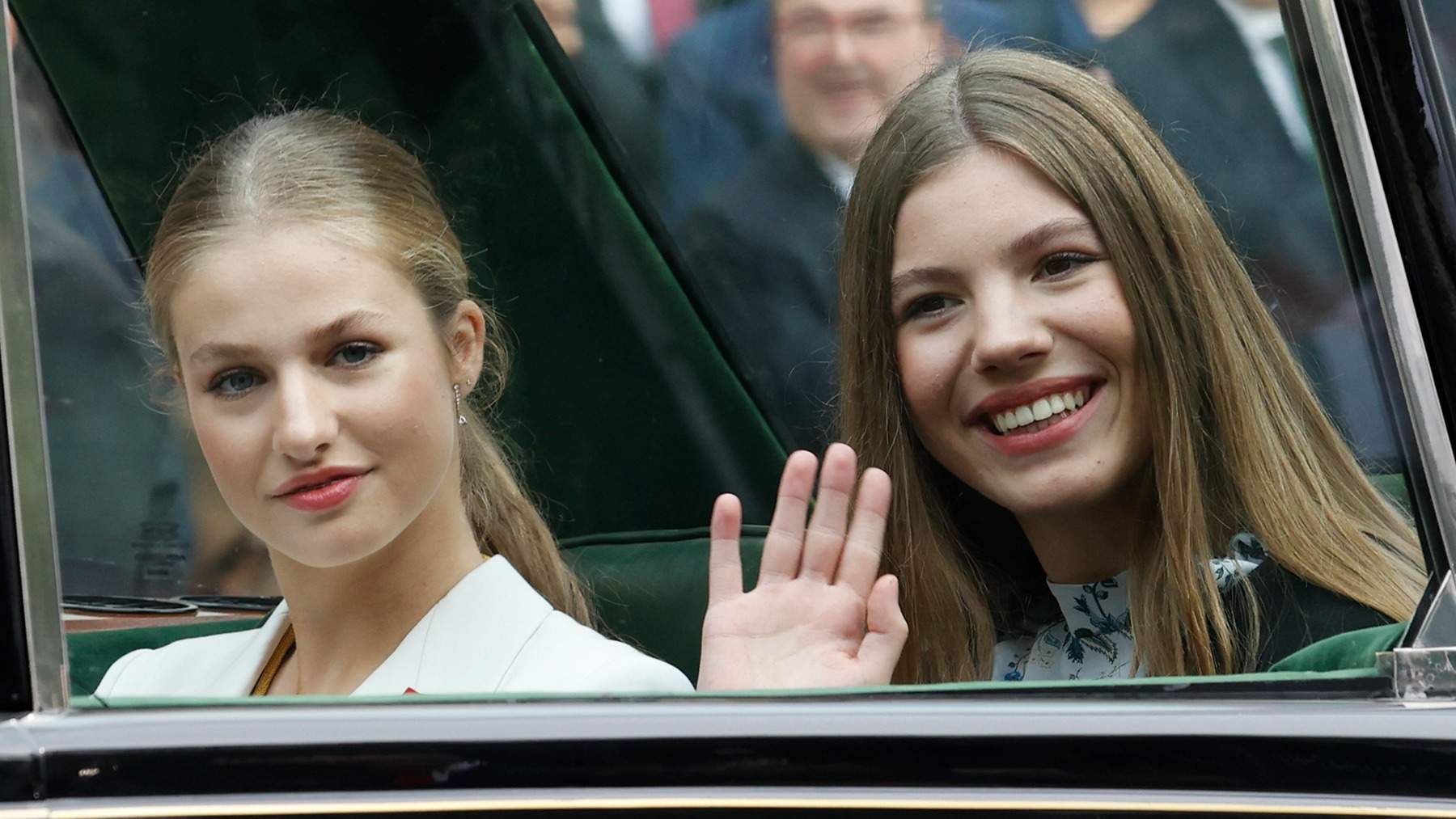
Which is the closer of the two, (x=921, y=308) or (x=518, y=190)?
(x=921, y=308)

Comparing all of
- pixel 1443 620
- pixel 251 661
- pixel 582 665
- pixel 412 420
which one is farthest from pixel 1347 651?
pixel 251 661

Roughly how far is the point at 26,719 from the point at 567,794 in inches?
15.6

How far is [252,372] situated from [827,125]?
2.35 ft

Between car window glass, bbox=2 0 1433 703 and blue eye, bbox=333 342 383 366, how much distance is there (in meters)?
0.23

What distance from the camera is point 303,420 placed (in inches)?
65.6

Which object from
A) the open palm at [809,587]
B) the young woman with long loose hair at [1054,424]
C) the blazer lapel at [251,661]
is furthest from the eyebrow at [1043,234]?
the blazer lapel at [251,661]

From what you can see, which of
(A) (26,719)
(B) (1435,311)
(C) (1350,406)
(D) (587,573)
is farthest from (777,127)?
(A) (26,719)

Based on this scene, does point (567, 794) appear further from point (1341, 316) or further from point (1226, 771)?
Result: point (1341, 316)

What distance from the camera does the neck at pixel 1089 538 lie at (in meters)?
1.74

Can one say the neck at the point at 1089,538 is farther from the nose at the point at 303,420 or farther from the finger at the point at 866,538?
the nose at the point at 303,420

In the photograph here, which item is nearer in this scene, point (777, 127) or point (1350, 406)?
point (1350, 406)

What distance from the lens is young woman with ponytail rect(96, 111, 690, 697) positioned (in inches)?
65.5

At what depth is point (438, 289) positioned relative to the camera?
1896mm

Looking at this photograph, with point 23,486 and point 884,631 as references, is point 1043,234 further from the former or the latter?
point 23,486
